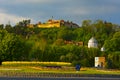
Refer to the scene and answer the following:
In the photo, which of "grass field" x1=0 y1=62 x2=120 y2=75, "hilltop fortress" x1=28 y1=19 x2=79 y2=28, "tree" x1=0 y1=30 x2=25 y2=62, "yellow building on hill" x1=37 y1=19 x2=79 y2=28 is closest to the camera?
"grass field" x1=0 y1=62 x2=120 y2=75

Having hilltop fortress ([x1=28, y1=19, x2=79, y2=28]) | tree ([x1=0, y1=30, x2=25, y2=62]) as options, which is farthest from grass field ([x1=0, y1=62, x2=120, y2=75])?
hilltop fortress ([x1=28, y1=19, x2=79, y2=28])

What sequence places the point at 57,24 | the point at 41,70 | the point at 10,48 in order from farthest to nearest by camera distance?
the point at 57,24, the point at 10,48, the point at 41,70

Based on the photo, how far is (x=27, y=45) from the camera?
74562 mm

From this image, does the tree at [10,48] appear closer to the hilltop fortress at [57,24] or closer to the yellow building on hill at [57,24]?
the hilltop fortress at [57,24]

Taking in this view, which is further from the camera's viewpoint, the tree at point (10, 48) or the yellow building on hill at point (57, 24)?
the yellow building on hill at point (57, 24)

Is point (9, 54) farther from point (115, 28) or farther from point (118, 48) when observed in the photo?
point (115, 28)

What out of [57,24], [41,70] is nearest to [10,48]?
[41,70]

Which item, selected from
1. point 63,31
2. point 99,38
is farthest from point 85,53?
point 63,31

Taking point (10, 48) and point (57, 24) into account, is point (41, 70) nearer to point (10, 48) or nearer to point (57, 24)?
point (10, 48)

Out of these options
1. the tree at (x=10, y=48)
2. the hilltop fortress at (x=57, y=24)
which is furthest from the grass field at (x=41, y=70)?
the hilltop fortress at (x=57, y=24)

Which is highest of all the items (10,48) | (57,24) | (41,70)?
(57,24)

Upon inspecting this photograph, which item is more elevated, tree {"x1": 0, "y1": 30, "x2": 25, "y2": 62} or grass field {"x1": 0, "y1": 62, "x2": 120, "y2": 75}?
tree {"x1": 0, "y1": 30, "x2": 25, "y2": 62}

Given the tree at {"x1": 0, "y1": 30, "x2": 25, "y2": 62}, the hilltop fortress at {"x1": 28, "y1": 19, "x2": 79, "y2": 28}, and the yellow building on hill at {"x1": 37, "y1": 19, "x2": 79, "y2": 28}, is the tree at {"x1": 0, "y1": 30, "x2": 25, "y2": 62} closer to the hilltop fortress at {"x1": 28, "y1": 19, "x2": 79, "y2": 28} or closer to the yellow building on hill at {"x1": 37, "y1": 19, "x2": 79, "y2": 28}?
the hilltop fortress at {"x1": 28, "y1": 19, "x2": 79, "y2": 28}

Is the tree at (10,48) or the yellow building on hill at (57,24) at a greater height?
the yellow building on hill at (57,24)
